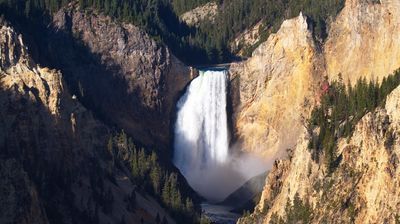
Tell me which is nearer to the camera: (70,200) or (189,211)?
(70,200)

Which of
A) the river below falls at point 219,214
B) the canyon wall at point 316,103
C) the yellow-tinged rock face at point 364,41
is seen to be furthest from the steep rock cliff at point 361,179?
the yellow-tinged rock face at point 364,41

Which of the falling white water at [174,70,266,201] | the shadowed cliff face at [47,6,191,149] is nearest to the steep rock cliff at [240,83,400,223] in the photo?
the falling white water at [174,70,266,201]

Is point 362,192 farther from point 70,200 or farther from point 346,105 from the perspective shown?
point 70,200

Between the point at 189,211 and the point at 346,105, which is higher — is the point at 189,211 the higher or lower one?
the lower one

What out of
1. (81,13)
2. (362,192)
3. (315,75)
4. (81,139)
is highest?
(81,13)

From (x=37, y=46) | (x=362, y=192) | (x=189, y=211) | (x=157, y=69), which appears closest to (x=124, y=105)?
(x=157, y=69)

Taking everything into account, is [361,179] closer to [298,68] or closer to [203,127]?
[298,68]

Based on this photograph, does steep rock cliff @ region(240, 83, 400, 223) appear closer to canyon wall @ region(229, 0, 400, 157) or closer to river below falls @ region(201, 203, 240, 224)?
river below falls @ region(201, 203, 240, 224)

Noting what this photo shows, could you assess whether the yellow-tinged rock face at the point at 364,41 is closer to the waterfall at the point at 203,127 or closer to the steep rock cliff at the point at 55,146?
the waterfall at the point at 203,127

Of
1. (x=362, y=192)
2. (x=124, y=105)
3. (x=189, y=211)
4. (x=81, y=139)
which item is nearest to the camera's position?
(x=362, y=192)
